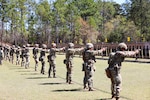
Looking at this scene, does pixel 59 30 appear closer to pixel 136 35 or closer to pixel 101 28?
pixel 101 28

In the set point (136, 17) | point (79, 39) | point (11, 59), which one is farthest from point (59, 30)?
point (11, 59)

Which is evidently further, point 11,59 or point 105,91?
point 11,59

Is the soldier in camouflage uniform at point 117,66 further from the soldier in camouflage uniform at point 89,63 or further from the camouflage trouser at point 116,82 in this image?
the soldier in camouflage uniform at point 89,63

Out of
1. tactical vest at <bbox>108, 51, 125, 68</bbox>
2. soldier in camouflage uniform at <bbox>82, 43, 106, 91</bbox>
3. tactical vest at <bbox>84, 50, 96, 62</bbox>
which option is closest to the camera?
tactical vest at <bbox>108, 51, 125, 68</bbox>

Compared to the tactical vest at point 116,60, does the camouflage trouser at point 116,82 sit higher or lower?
lower

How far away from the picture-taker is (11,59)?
4281 centimetres

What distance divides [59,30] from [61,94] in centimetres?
7866

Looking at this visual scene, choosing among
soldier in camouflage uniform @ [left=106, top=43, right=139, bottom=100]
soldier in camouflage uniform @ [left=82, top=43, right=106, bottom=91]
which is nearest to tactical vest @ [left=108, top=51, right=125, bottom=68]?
soldier in camouflage uniform @ [left=106, top=43, right=139, bottom=100]

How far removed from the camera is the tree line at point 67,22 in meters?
72.4

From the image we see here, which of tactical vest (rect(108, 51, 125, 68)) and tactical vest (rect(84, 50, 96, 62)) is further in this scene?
tactical vest (rect(84, 50, 96, 62))

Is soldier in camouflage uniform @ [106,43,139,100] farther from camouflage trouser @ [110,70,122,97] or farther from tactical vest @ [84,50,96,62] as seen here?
tactical vest @ [84,50,96,62]

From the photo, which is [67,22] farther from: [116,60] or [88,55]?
[116,60]

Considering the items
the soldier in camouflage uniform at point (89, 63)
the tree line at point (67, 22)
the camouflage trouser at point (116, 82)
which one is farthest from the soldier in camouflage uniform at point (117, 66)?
the tree line at point (67, 22)

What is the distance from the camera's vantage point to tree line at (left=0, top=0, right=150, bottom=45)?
72.4 m
